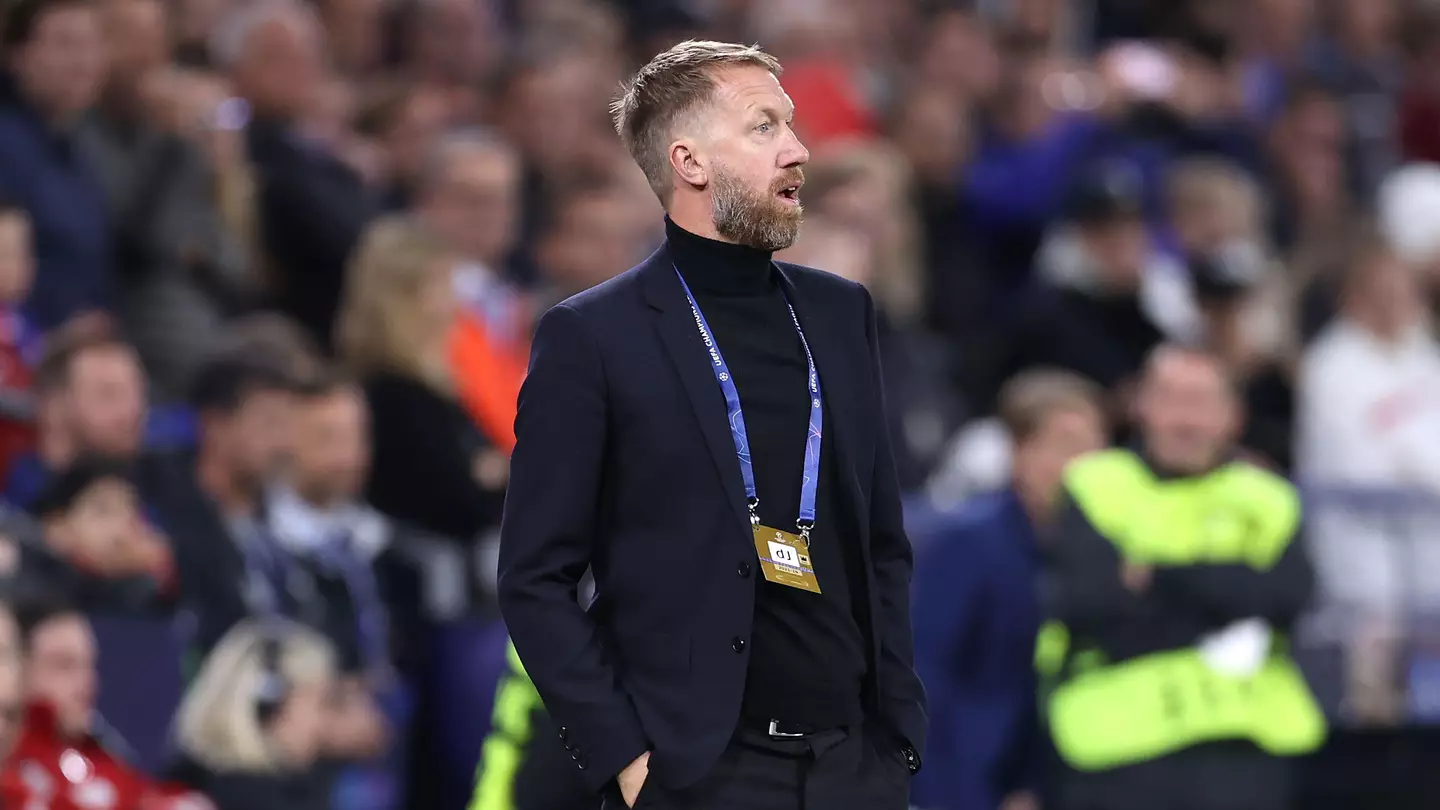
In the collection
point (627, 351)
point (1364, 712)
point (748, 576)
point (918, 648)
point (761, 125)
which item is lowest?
point (1364, 712)

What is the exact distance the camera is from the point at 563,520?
3793 mm

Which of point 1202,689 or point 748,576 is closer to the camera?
point 748,576

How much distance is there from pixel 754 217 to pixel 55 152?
484 cm

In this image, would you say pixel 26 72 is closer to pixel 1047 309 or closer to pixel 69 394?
pixel 69 394

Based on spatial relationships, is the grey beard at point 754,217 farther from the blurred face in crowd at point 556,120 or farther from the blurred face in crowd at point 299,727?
the blurred face in crowd at point 556,120

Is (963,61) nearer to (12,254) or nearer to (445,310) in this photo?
(445,310)

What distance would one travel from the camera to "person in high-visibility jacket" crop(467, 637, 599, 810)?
5.23 meters

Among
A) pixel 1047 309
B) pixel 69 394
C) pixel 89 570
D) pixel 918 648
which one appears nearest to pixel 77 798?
pixel 89 570

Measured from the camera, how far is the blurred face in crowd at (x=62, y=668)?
6406mm

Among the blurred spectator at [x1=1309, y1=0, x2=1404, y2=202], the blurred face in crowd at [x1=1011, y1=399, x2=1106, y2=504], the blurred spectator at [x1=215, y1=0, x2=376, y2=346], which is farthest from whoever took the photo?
the blurred spectator at [x1=1309, y1=0, x2=1404, y2=202]

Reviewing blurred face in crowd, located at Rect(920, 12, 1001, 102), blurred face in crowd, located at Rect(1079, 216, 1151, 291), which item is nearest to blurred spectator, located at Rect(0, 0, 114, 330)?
blurred face in crowd, located at Rect(1079, 216, 1151, 291)

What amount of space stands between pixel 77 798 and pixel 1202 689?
367cm

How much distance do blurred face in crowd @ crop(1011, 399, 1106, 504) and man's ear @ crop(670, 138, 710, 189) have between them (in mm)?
4366

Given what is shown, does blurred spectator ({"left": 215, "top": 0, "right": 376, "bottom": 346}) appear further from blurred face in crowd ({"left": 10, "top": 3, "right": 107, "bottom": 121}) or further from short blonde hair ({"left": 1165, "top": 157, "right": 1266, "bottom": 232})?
short blonde hair ({"left": 1165, "top": 157, "right": 1266, "bottom": 232})
